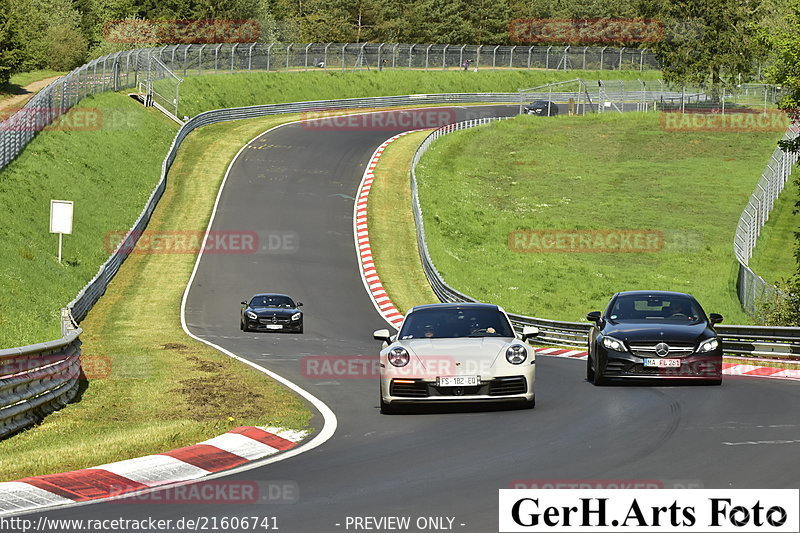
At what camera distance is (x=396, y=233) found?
51.2 m

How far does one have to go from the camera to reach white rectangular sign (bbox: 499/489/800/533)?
6.80m

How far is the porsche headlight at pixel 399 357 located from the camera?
583 inches

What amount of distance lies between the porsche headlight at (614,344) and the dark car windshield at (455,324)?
2487 millimetres

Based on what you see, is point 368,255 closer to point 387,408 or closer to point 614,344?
point 614,344

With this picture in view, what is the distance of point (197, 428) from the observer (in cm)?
1344

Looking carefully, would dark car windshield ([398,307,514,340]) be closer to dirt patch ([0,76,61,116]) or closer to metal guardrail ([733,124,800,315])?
metal guardrail ([733,124,800,315])

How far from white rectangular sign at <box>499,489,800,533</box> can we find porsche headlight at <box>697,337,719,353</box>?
35.4 feet

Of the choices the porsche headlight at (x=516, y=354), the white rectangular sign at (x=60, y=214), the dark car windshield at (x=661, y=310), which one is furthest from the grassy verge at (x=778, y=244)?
the porsche headlight at (x=516, y=354)

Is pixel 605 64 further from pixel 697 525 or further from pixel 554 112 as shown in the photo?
pixel 697 525

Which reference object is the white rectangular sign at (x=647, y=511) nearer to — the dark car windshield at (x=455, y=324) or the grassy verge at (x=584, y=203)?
the dark car windshield at (x=455, y=324)

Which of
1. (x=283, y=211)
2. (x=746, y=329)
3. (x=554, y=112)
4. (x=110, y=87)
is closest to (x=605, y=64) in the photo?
(x=554, y=112)

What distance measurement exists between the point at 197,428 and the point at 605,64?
10222 cm

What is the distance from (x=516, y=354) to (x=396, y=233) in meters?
36.4

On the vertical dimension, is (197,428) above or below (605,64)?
below
